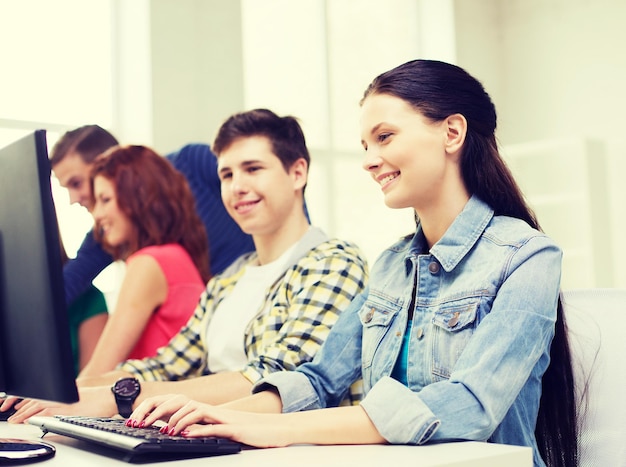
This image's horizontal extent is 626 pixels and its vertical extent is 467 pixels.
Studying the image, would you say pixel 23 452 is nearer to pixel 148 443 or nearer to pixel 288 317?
pixel 148 443

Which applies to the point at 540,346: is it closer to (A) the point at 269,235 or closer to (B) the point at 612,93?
(A) the point at 269,235

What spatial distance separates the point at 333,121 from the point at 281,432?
379 centimetres

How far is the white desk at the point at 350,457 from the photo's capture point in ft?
2.55

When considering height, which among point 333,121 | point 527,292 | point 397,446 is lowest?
point 397,446

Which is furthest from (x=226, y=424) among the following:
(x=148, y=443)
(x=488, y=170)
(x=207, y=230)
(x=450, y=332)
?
(x=207, y=230)

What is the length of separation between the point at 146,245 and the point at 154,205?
113 mm

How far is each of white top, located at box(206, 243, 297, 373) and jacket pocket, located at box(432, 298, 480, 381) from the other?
2.08 ft

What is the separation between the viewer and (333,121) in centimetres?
461

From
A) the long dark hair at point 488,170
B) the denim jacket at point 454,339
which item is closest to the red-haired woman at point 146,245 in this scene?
the denim jacket at point 454,339

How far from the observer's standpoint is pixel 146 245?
7.30ft

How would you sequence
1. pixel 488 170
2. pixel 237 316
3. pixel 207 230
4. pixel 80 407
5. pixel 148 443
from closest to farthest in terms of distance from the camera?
pixel 148 443 → pixel 488 170 → pixel 80 407 → pixel 237 316 → pixel 207 230

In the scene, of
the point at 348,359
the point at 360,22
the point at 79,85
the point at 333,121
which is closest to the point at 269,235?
the point at 348,359

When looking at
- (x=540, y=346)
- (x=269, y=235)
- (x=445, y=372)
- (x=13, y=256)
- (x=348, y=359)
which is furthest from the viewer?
(x=269, y=235)

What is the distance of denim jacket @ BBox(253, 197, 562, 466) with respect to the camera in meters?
0.94
